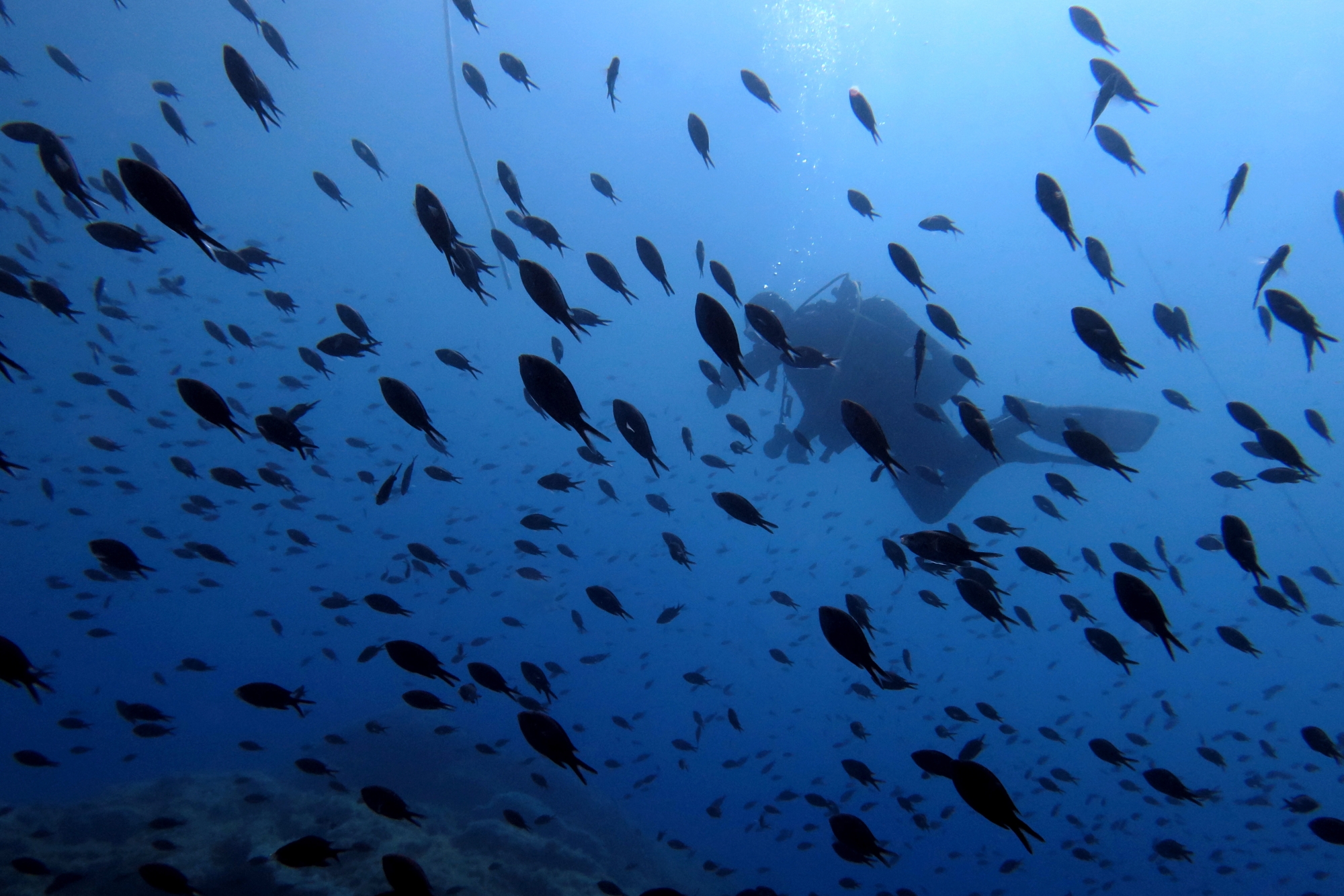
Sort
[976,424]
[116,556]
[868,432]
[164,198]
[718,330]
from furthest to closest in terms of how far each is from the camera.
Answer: [976,424], [116,556], [868,432], [718,330], [164,198]

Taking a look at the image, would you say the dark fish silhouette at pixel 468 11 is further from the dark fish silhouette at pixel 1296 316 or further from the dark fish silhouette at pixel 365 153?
the dark fish silhouette at pixel 1296 316

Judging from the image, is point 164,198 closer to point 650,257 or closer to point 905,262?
point 650,257

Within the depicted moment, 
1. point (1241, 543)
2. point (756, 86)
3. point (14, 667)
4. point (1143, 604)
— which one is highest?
point (756, 86)

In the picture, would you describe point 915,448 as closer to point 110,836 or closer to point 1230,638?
point 1230,638

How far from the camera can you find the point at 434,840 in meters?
16.5

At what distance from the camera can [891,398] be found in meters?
14.7

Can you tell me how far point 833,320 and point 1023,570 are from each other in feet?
140

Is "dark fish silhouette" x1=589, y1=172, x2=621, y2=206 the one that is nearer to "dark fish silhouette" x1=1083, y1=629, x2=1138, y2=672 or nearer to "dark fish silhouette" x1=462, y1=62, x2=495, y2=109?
"dark fish silhouette" x1=462, y1=62, x2=495, y2=109

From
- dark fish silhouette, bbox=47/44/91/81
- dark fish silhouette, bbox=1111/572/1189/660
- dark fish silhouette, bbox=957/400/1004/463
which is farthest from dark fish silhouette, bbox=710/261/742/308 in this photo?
dark fish silhouette, bbox=47/44/91/81

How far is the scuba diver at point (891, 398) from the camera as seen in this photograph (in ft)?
43.8

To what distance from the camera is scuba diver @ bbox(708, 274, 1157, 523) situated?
1334cm

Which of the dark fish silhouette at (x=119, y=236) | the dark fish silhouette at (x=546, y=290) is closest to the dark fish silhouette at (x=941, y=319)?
the dark fish silhouette at (x=546, y=290)

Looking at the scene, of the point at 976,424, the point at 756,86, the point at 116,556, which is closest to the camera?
the point at 116,556

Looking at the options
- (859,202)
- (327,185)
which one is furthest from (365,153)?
(859,202)
